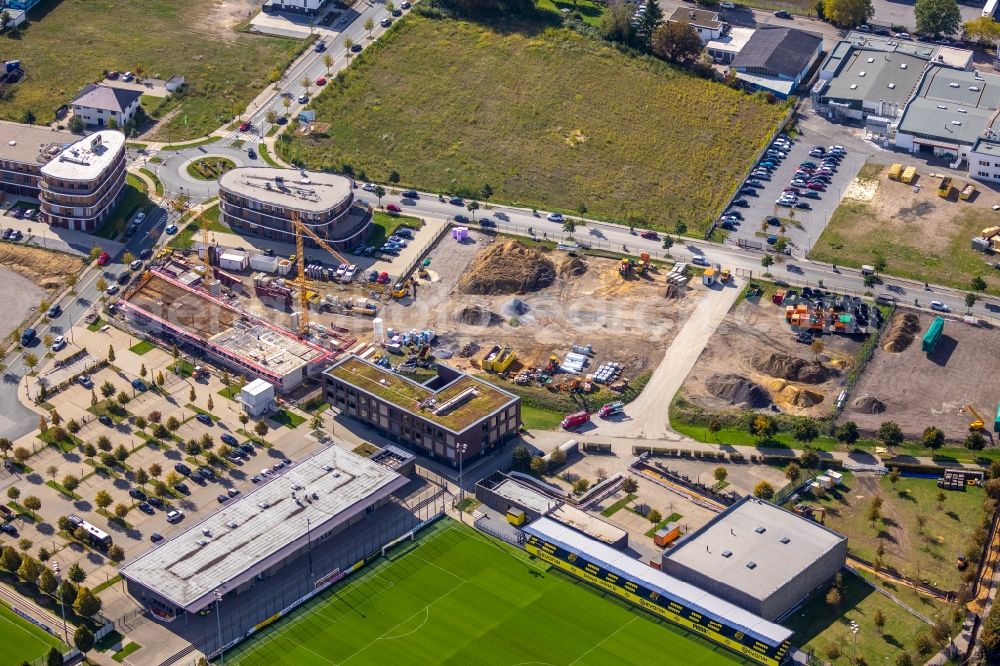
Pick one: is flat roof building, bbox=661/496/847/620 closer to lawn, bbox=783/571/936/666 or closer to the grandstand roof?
the grandstand roof

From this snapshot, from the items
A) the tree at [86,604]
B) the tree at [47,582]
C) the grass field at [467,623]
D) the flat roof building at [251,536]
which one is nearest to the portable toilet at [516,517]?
the grass field at [467,623]

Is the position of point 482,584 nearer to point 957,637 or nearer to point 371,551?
point 371,551

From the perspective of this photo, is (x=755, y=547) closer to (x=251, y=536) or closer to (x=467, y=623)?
(x=467, y=623)

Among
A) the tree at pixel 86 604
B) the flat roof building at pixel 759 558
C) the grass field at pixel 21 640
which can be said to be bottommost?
the grass field at pixel 21 640

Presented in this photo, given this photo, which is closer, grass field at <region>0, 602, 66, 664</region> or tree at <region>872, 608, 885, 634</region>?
grass field at <region>0, 602, 66, 664</region>

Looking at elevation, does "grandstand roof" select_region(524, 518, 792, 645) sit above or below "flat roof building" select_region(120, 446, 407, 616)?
above

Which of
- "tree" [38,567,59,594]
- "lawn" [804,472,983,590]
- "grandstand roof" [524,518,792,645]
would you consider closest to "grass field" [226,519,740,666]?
"grandstand roof" [524,518,792,645]

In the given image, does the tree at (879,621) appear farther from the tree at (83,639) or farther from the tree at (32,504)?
the tree at (32,504)
